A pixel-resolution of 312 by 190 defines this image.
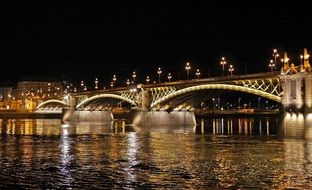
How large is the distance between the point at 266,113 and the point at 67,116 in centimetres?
5552

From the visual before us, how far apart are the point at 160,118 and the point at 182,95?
9328mm

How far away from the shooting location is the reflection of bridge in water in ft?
191

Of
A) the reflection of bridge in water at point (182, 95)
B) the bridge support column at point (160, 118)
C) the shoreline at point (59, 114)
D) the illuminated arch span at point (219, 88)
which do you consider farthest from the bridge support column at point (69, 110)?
the illuminated arch span at point (219, 88)

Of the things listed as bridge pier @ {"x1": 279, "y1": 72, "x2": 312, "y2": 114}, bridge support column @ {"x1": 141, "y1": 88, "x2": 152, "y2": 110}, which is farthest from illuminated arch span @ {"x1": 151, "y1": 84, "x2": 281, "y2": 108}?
bridge pier @ {"x1": 279, "y1": 72, "x2": 312, "y2": 114}

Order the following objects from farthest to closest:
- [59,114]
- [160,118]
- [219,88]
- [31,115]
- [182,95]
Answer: [31,115] < [59,114] < [160,118] < [182,95] < [219,88]

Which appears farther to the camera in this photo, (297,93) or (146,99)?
(146,99)

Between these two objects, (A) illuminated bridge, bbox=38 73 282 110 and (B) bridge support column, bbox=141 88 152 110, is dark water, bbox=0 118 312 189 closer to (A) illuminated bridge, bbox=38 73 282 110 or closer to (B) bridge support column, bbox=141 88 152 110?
(A) illuminated bridge, bbox=38 73 282 110

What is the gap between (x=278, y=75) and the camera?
204ft

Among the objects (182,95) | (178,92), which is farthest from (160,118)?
(178,92)

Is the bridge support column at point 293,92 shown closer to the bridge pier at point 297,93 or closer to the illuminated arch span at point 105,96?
the bridge pier at point 297,93

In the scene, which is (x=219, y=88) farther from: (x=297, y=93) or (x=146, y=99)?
(x=146, y=99)

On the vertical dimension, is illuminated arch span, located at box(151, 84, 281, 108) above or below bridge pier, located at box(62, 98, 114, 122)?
above

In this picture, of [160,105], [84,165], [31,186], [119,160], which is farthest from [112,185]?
[160,105]

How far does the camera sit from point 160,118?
321 ft
